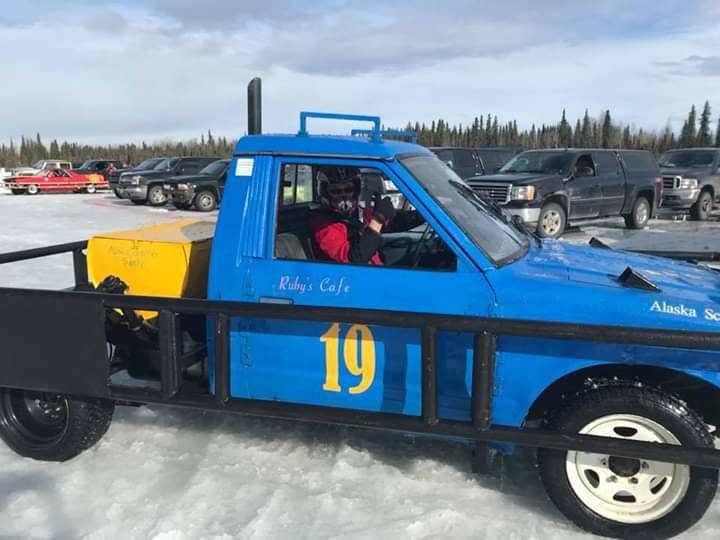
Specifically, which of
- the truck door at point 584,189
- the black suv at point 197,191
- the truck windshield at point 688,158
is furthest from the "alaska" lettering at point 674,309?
the black suv at point 197,191

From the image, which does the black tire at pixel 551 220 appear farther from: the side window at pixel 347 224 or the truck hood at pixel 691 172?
the side window at pixel 347 224

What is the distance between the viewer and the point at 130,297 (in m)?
3.32

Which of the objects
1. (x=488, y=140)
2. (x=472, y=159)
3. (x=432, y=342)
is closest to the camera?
(x=432, y=342)

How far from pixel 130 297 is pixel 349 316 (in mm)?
1216

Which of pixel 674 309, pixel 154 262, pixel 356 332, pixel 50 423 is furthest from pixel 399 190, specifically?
pixel 50 423

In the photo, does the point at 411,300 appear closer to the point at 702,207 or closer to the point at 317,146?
the point at 317,146

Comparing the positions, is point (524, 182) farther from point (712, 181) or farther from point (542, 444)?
point (542, 444)

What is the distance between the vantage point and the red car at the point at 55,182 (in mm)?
32062

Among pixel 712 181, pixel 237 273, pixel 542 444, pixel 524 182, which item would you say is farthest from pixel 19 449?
pixel 712 181

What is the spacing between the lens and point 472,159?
1719 cm

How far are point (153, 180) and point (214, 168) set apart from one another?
101 inches

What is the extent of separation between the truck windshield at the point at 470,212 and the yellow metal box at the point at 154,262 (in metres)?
1.47

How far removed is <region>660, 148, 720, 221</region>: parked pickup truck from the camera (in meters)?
16.5

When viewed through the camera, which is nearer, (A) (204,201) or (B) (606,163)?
(B) (606,163)
